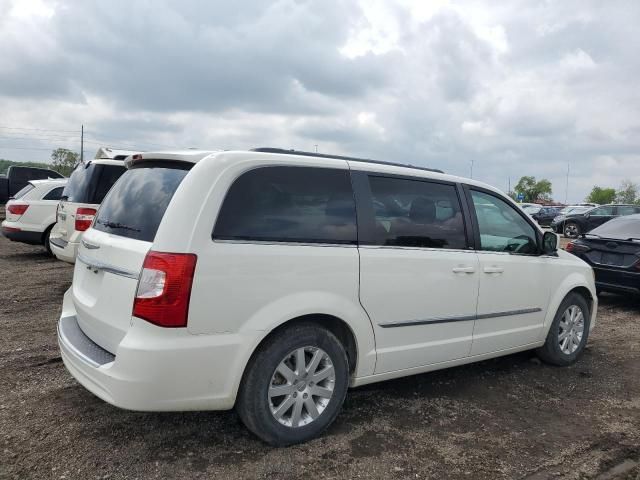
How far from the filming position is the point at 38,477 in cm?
287

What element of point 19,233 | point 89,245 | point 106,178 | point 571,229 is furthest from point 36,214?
point 571,229

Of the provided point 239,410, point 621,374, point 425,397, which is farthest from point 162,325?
point 621,374

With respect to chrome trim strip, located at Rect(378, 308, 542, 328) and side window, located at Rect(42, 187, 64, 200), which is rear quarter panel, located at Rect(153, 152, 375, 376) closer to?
chrome trim strip, located at Rect(378, 308, 542, 328)

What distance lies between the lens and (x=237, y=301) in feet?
9.78

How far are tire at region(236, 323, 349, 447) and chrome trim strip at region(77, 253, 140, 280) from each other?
2.73ft

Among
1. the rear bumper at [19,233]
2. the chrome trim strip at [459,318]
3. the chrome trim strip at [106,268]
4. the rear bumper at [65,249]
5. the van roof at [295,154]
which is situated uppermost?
the van roof at [295,154]

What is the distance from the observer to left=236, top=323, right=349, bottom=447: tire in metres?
3.10

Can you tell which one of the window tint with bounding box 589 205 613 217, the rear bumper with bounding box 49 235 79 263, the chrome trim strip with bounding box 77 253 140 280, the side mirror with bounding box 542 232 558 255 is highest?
the window tint with bounding box 589 205 613 217

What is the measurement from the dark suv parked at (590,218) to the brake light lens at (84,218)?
Answer: 2034 cm

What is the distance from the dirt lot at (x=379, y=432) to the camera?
10.1 ft

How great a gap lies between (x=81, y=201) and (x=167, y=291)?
5724 millimetres

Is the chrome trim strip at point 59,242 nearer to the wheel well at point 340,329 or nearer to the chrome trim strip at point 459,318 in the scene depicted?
the wheel well at point 340,329

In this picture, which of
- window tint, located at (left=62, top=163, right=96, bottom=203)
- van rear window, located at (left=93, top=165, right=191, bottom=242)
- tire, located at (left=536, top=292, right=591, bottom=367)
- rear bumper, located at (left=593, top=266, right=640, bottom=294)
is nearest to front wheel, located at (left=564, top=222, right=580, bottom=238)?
rear bumper, located at (left=593, top=266, right=640, bottom=294)

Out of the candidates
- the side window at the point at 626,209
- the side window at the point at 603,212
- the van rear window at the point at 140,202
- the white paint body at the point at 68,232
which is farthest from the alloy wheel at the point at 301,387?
the side window at the point at 626,209
